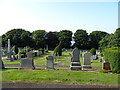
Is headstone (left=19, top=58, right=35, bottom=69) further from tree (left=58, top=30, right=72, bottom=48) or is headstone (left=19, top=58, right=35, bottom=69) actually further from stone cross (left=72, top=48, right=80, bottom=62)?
tree (left=58, top=30, right=72, bottom=48)

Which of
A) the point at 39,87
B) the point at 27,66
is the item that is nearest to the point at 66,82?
the point at 39,87

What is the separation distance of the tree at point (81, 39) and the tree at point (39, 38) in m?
16.0

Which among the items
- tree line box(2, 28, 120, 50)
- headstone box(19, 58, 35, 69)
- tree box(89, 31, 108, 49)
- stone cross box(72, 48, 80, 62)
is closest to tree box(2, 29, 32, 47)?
tree line box(2, 28, 120, 50)

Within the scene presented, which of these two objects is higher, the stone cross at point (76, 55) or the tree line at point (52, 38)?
the tree line at point (52, 38)

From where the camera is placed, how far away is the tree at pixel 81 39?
247ft

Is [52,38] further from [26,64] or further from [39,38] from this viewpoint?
[26,64]

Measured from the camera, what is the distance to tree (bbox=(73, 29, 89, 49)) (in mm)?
75150

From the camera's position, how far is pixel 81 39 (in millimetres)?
75938

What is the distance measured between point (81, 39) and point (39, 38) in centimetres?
2004

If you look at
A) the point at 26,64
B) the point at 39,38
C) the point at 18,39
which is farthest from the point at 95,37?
the point at 26,64

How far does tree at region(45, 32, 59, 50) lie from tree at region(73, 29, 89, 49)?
10515 millimetres

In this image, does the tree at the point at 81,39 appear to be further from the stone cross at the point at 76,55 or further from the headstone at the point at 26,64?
the headstone at the point at 26,64

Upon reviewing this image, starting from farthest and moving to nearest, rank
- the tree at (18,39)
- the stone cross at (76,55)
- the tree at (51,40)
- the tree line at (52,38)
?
the tree at (51,40)
the tree line at (52,38)
the tree at (18,39)
the stone cross at (76,55)

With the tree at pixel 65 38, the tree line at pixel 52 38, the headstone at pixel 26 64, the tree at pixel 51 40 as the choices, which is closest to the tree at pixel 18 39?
the tree line at pixel 52 38
